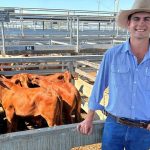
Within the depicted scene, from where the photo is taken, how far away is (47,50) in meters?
12.6

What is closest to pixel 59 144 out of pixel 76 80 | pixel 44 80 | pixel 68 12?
pixel 44 80

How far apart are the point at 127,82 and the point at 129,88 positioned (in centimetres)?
5

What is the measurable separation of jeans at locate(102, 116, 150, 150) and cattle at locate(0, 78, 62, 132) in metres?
2.27

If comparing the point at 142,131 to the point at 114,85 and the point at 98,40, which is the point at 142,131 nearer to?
the point at 114,85

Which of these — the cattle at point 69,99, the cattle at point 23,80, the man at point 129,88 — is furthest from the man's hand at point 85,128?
the cattle at point 23,80

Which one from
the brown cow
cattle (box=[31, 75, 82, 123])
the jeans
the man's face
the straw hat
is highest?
the straw hat

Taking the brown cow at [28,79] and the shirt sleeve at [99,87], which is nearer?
the shirt sleeve at [99,87]

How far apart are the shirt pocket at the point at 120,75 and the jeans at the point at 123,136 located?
29 centimetres

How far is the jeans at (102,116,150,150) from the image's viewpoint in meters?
2.37

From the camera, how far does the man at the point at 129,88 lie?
2303 mm

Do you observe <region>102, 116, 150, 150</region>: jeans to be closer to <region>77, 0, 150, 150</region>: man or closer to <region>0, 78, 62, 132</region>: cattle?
<region>77, 0, 150, 150</region>: man

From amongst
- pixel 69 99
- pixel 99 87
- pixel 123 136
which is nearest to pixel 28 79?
pixel 69 99

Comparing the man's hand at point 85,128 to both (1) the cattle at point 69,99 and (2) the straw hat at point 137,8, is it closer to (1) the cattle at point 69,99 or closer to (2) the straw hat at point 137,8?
(2) the straw hat at point 137,8

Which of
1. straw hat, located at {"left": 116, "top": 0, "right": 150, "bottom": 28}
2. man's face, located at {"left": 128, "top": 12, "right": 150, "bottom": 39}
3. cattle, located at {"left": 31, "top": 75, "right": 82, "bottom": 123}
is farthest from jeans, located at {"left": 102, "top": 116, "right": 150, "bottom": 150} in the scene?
cattle, located at {"left": 31, "top": 75, "right": 82, "bottom": 123}
